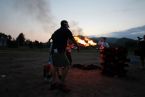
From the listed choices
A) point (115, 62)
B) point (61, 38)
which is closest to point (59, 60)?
point (61, 38)

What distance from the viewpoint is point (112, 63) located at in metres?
11.5

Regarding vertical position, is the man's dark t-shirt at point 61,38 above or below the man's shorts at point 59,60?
above

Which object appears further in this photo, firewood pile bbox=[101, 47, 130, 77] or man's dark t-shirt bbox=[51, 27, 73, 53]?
firewood pile bbox=[101, 47, 130, 77]

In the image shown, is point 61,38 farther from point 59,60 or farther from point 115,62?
point 115,62

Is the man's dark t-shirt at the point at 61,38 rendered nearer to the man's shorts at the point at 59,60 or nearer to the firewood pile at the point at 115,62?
the man's shorts at the point at 59,60

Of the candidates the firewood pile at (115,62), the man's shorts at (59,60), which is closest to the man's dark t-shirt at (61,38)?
the man's shorts at (59,60)

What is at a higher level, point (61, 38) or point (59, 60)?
point (61, 38)

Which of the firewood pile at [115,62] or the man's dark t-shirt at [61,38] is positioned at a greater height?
the man's dark t-shirt at [61,38]

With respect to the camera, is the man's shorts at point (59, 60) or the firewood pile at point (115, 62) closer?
A: the man's shorts at point (59, 60)

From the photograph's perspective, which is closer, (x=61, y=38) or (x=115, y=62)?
(x=61, y=38)

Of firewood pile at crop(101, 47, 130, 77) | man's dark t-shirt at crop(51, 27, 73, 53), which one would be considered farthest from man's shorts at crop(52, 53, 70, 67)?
firewood pile at crop(101, 47, 130, 77)

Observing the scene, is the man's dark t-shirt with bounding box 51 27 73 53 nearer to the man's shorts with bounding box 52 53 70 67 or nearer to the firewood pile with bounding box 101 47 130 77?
the man's shorts with bounding box 52 53 70 67

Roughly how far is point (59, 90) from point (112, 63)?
4541 millimetres

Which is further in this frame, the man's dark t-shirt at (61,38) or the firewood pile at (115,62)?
the firewood pile at (115,62)
